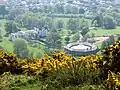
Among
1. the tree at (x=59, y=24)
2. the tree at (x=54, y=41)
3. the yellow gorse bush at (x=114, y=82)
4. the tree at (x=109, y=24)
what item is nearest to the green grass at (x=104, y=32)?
the tree at (x=109, y=24)

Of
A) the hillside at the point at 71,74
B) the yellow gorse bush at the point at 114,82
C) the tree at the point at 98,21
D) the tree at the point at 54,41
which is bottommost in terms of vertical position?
the tree at the point at 54,41

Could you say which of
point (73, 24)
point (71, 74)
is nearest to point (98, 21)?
point (73, 24)

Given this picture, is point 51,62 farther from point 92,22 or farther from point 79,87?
point 92,22

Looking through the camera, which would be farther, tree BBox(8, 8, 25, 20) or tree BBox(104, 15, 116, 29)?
tree BBox(8, 8, 25, 20)

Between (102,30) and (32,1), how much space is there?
30279mm

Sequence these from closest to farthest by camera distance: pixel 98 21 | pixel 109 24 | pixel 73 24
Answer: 1. pixel 73 24
2. pixel 109 24
3. pixel 98 21

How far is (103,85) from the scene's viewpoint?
13.3ft

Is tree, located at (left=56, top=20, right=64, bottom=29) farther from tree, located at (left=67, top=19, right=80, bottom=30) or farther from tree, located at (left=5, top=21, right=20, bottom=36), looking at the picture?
tree, located at (left=5, top=21, right=20, bottom=36)

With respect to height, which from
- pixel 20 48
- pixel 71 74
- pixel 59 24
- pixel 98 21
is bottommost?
pixel 59 24

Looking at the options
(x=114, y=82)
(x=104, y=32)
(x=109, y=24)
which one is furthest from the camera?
(x=109, y=24)

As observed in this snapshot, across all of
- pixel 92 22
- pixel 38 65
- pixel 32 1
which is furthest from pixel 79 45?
pixel 32 1

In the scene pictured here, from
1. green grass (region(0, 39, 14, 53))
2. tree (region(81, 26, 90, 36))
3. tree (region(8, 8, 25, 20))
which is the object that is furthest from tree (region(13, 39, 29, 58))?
tree (region(8, 8, 25, 20))

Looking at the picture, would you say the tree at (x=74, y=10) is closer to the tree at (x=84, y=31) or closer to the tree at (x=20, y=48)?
the tree at (x=84, y=31)

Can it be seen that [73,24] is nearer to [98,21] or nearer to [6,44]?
[98,21]
